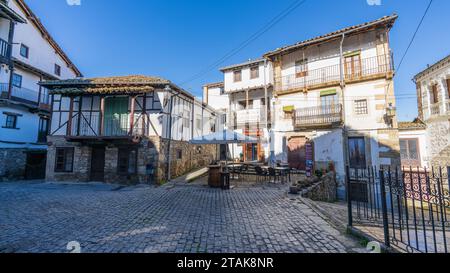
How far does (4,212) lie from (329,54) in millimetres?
19318

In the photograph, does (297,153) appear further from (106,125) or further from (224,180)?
(106,125)

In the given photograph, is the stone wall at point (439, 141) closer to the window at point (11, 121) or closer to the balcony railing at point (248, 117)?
the balcony railing at point (248, 117)

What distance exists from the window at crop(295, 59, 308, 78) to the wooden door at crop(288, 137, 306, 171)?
5210 millimetres

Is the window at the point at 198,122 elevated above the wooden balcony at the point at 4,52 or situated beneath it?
situated beneath

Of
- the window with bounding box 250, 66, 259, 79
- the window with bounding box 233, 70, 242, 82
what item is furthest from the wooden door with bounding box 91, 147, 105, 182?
A: the window with bounding box 250, 66, 259, 79

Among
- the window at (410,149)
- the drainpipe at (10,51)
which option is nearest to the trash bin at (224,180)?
the window at (410,149)

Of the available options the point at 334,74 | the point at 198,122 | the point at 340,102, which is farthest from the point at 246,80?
the point at 340,102

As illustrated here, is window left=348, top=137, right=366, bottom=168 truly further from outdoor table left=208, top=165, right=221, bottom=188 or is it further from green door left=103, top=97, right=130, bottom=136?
green door left=103, top=97, right=130, bottom=136

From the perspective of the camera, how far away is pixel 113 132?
11.9 m

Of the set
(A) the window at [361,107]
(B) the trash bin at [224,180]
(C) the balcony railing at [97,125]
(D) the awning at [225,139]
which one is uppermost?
(A) the window at [361,107]

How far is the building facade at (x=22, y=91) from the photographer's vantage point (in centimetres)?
1401

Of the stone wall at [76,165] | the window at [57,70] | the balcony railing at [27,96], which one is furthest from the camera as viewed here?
the window at [57,70]

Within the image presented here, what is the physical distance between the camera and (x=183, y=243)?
3820mm
